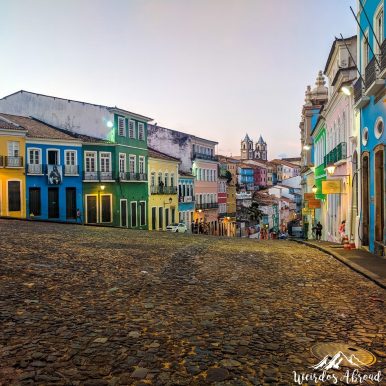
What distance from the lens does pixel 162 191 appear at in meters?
41.9

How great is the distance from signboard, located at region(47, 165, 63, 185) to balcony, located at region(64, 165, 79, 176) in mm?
459

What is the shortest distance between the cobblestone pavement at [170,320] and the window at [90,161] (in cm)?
2507

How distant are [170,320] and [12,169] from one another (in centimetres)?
2829

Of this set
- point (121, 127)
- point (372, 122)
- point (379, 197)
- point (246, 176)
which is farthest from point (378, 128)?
point (246, 176)

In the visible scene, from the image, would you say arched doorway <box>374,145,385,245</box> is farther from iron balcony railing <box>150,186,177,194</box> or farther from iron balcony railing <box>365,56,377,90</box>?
iron balcony railing <box>150,186,177,194</box>

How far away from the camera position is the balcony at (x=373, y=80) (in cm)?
1202

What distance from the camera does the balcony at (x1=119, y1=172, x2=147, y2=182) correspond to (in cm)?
3649

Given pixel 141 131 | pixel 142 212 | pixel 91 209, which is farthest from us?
pixel 141 131

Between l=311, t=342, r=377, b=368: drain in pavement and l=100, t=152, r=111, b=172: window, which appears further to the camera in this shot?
l=100, t=152, r=111, b=172: window

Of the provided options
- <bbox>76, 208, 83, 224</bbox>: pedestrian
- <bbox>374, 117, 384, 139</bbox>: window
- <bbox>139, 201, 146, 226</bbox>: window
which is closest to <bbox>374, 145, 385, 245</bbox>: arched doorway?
<bbox>374, 117, 384, 139</bbox>: window

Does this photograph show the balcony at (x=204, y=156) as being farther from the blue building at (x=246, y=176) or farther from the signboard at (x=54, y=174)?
the blue building at (x=246, y=176)

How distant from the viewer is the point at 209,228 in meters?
51.2

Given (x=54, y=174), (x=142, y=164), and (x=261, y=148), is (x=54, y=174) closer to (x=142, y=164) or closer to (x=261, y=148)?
(x=142, y=164)

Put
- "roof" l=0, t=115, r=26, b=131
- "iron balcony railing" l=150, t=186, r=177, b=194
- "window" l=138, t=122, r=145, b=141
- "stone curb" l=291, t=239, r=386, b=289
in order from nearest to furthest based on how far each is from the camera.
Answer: "stone curb" l=291, t=239, r=386, b=289
"roof" l=0, t=115, r=26, b=131
"window" l=138, t=122, r=145, b=141
"iron balcony railing" l=150, t=186, r=177, b=194
